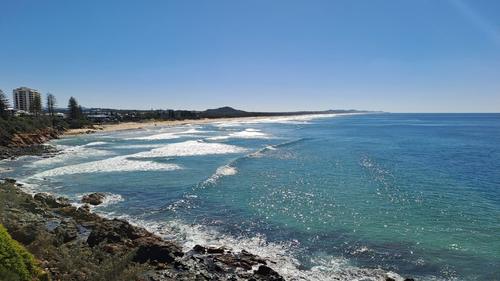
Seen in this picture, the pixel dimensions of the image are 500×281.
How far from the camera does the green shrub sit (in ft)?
31.1

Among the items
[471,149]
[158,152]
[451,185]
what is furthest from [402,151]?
[158,152]

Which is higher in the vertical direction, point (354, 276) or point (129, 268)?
point (129, 268)

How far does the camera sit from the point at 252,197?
28469 millimetres

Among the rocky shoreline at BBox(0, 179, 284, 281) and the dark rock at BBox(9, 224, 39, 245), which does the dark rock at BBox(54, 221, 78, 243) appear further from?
the dark rock at BBox(9, 224, 39, 245)

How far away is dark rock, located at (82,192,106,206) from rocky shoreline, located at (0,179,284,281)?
5987 millimetres

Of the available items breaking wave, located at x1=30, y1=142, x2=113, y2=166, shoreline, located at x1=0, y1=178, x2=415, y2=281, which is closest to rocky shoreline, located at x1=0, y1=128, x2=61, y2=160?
breaking wave, located at x1=30, y1=142, x2=113, y2=166

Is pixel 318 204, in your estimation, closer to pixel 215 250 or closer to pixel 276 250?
pixel 276 250

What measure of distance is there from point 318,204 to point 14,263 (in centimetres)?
1956

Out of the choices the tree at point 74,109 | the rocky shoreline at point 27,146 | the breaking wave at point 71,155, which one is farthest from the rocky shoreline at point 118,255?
the tree at point 74,109

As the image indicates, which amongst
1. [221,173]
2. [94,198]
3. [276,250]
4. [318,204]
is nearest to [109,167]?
[221,173]

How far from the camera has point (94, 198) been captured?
90.2 ft

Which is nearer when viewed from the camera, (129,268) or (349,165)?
(129,268)

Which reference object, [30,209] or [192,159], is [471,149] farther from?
[30,209]

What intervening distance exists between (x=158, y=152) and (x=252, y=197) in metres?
29.6
